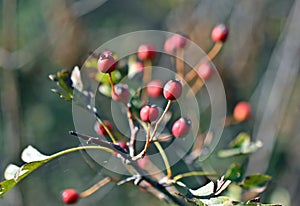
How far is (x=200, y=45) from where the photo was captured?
2.98 meters

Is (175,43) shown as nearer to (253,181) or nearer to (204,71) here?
(204,71)

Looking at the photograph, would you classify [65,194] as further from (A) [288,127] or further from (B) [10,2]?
(A) [288,127]

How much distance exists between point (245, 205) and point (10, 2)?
2.02 m

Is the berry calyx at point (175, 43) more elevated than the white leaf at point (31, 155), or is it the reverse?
the berry calyx at point (175, 43)

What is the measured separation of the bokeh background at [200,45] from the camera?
2584 mm

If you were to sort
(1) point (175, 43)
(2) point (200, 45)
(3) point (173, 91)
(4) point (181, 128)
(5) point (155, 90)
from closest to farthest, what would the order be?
(3) point (173, 91), (4) point (181, 128), (5) point (155, 90), (1) point (175, 43), (2) point (200, 45)

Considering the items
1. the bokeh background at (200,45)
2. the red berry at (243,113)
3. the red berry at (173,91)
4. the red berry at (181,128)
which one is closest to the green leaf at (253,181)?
the red berry at (181,128)

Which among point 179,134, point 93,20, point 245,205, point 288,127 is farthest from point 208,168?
point 93,20

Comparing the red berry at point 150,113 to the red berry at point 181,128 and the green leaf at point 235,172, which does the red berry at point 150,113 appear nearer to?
the red berry at point 181,128

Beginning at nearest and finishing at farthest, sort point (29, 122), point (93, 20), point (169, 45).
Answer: point (169, 45) → point (29, 122) → point (93, 20)

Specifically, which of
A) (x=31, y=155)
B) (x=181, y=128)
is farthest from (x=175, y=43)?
(x=31, y=155)

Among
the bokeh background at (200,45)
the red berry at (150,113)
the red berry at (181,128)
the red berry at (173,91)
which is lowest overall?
the bokeh background at (200,45)

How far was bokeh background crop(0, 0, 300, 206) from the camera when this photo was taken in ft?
8.48

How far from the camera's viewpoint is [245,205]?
0.81m
